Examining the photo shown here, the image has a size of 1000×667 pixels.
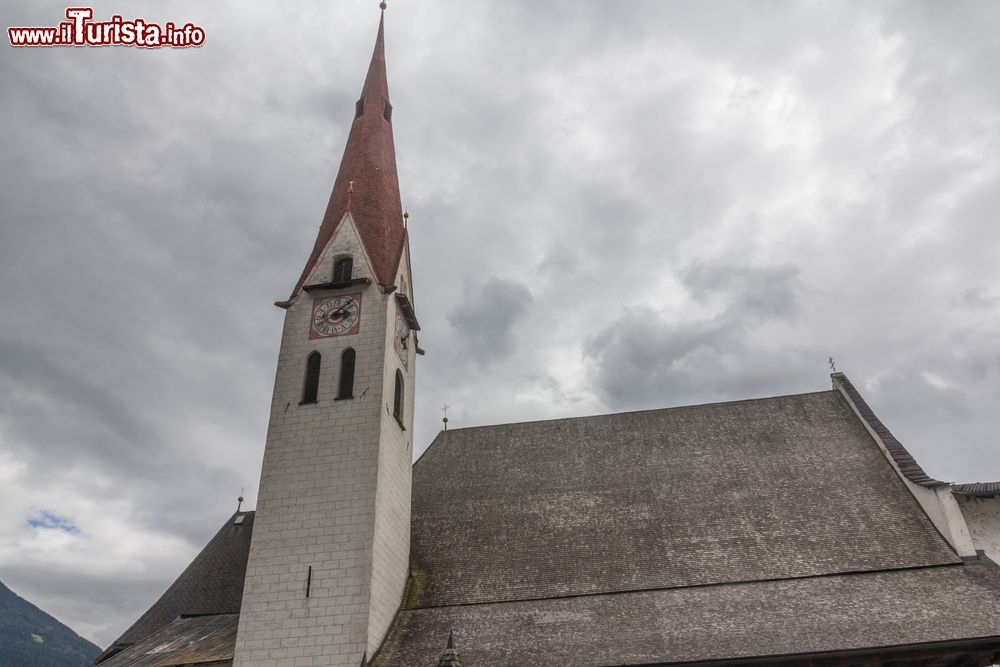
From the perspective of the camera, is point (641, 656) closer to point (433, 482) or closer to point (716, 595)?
point (716, 595)

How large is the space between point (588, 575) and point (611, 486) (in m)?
4.02

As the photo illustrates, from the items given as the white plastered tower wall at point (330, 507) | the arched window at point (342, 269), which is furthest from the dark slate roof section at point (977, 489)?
the arched window at point (342, 269)

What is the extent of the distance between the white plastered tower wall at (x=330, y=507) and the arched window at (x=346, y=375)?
0.16 metres

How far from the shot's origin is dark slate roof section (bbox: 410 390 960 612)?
67.4 ft

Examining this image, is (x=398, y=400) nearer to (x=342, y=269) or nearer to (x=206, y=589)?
(x=342, y=269)

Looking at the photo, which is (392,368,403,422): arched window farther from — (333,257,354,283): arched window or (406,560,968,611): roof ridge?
(406,560,968,611): roof ridge

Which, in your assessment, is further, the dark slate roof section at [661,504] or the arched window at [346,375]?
the arched window at [346,375]

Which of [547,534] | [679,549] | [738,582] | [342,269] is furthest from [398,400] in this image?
[738,582]

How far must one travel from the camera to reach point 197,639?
21.4 m

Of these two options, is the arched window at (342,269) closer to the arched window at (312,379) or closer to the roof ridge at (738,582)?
the arched window at (312,379)

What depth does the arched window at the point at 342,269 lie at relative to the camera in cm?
2517

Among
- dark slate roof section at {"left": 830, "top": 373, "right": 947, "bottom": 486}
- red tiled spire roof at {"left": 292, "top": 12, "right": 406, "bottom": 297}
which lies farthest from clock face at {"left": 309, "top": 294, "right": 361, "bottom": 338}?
dark slate roof section at {"left": 830, "top": 373, "right": 947, "bottom": 486}

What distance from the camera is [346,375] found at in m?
23.0

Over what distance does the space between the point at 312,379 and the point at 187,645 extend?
8.49m
